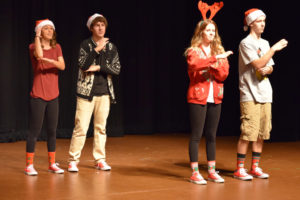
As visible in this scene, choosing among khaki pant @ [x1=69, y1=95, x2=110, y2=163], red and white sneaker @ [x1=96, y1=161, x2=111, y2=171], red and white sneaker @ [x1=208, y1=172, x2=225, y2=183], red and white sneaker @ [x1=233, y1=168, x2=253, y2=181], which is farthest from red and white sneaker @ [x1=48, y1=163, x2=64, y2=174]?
red and white sneaker @ [x1=233, y1=168, x2=253, y2=181]

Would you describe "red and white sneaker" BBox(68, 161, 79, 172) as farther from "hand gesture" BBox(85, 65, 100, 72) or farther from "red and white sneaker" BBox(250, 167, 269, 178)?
"red and white sneaker" BBox(250, 167, 269, 178)

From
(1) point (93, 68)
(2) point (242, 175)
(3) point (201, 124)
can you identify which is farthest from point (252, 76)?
(1) point (93, 68)

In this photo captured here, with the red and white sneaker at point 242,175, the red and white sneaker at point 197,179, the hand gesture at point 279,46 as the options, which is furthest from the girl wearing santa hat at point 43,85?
the hand gesture at point 279,46

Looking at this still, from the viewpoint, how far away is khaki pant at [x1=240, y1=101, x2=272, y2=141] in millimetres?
3654

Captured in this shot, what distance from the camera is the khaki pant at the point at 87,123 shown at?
156 inches

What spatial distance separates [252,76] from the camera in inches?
145

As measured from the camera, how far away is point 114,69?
398cm

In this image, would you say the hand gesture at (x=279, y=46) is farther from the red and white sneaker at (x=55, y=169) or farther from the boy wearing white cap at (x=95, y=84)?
the red and white sneaker at (x=55, y=169)

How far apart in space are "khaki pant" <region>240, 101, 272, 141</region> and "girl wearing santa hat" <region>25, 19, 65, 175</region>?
1.58m

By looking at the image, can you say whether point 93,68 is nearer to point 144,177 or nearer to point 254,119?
point 144,177

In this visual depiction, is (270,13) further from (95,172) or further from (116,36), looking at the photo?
(95,172)

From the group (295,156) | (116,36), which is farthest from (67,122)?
(295,156)

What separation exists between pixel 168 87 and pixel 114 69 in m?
3.55

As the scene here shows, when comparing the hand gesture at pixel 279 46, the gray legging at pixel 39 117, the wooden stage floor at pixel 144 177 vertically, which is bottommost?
the wooden stage floor at pixel 144 177
